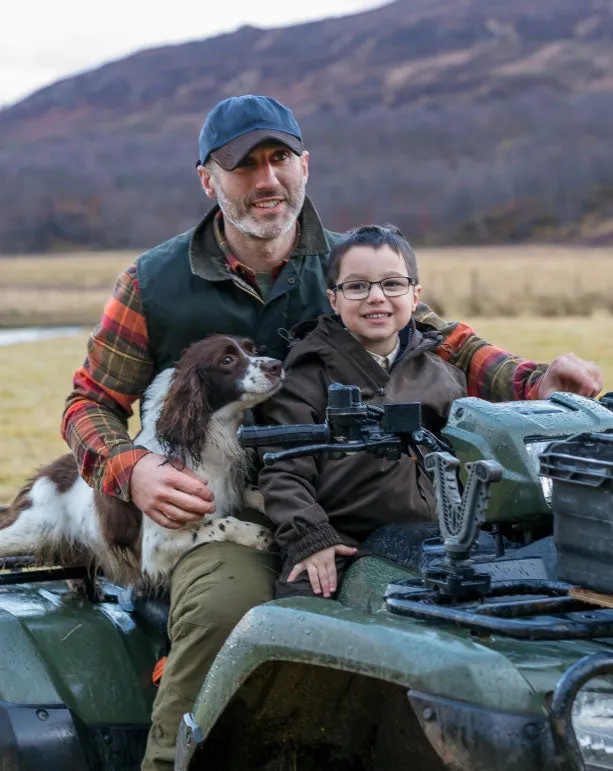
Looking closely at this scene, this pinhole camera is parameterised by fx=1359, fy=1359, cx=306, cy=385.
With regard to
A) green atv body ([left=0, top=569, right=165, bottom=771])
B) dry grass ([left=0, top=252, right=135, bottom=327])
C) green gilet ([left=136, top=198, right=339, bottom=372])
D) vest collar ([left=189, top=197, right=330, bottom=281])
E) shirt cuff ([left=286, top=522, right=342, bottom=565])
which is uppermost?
vest collar ([left=189, top=197, right=330, bottom=281])

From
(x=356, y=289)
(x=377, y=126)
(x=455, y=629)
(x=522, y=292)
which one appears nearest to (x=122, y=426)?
(x=356, y=289)

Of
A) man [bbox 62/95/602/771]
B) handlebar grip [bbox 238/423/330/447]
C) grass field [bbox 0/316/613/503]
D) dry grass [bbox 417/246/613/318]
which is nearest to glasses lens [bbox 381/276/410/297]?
man [bbox 62/95/602/771]

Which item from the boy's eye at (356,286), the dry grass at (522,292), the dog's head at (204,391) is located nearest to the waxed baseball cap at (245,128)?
the dog's head at (204,391)

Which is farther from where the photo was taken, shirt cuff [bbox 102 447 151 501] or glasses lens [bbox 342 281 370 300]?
shirt cuff [bbox 102 447 151 501]

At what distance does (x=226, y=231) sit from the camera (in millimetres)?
4375

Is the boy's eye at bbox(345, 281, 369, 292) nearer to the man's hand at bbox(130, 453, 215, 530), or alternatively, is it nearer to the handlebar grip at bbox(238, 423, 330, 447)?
the man's hand at bbox(130, 453, 215, 530)

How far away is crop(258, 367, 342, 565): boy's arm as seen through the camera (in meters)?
3.35

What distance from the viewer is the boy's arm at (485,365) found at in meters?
4.08

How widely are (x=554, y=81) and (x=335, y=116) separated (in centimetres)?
2364

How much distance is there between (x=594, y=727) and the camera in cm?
237

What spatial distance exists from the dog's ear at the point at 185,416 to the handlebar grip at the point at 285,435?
1.07 meters

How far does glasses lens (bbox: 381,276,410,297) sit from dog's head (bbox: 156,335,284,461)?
1.50 feet

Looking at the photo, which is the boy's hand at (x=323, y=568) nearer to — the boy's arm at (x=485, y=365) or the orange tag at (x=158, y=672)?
the orange tag at (x=158, y=672)

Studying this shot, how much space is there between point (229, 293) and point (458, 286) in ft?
112
